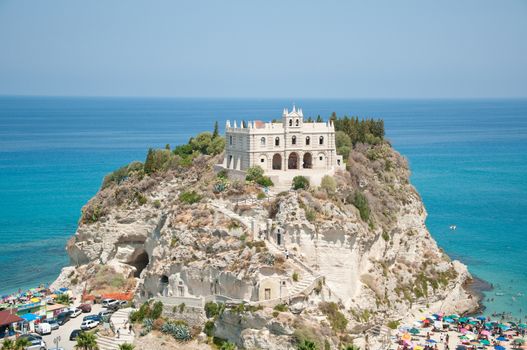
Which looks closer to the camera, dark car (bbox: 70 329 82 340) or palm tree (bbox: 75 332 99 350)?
palm tree (bbox: 75 332 99 350)

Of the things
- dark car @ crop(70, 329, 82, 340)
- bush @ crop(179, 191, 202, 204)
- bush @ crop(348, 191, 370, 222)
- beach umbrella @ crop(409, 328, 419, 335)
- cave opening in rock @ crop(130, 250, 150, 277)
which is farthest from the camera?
cave opening in rock @ crop(130, 250, 150, 277)

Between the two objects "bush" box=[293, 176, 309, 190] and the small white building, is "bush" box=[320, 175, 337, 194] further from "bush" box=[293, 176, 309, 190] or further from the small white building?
"bush" box=[293, 176, 309, 190]

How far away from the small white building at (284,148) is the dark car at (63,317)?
1726 cm

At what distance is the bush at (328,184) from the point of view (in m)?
60.3

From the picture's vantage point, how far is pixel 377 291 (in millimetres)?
58438

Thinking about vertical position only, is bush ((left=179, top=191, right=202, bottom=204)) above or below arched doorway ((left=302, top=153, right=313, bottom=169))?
below

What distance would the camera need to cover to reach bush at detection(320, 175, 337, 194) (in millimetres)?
60312

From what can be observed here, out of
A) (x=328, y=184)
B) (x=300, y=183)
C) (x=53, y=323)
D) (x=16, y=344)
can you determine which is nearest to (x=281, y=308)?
(x=300, y=183)

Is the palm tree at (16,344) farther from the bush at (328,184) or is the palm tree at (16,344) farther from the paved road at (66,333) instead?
the bush at (328,184)

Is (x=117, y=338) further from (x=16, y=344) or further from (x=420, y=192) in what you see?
(x=420, y=192)

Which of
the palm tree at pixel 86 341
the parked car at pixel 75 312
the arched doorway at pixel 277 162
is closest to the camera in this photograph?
the palm tree at pixel 86 341

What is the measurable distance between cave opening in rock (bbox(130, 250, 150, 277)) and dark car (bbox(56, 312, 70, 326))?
33.4ft

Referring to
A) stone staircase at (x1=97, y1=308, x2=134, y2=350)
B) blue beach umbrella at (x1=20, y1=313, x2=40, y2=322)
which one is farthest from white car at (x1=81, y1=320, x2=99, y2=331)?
blue beach umbrella at (x1=20, y1=313, x2=40, y2=322)

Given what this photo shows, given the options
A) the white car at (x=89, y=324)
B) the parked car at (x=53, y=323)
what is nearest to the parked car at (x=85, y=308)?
the parked car at (x=53, y=323)
